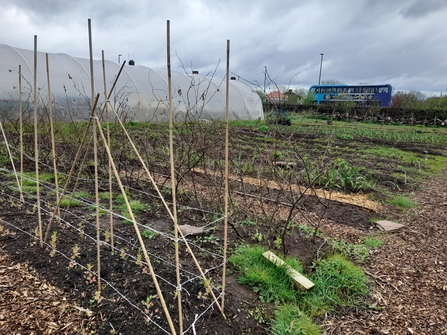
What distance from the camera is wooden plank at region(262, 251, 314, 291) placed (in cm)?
222

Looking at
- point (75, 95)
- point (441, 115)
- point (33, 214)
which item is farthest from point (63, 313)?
point (441, 115)

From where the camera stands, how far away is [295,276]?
230 cm

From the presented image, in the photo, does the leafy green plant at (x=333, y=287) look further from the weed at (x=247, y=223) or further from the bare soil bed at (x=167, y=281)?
the weed at (x=247, y=223)

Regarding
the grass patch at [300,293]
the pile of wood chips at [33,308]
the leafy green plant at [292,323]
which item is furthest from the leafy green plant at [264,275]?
the pile of wood chips at [33,308]

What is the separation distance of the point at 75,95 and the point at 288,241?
10.1 meters

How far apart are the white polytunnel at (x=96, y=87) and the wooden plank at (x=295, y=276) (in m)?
4.32

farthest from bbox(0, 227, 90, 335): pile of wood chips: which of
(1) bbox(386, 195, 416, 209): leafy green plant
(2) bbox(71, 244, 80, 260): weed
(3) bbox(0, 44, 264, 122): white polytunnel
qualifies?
(3) bbox(0, 44, 264, 122): white polytunnel

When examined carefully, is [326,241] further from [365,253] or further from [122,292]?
[122,292]

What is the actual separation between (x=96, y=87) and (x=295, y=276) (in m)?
10.4

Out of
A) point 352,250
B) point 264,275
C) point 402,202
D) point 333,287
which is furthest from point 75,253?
point 402,202

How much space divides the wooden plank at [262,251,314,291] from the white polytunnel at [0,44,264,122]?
432cm

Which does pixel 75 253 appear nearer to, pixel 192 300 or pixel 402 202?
pixel 192 300

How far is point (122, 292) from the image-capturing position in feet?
6.75

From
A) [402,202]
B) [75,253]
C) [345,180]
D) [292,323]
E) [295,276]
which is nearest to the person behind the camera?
[292,323]
